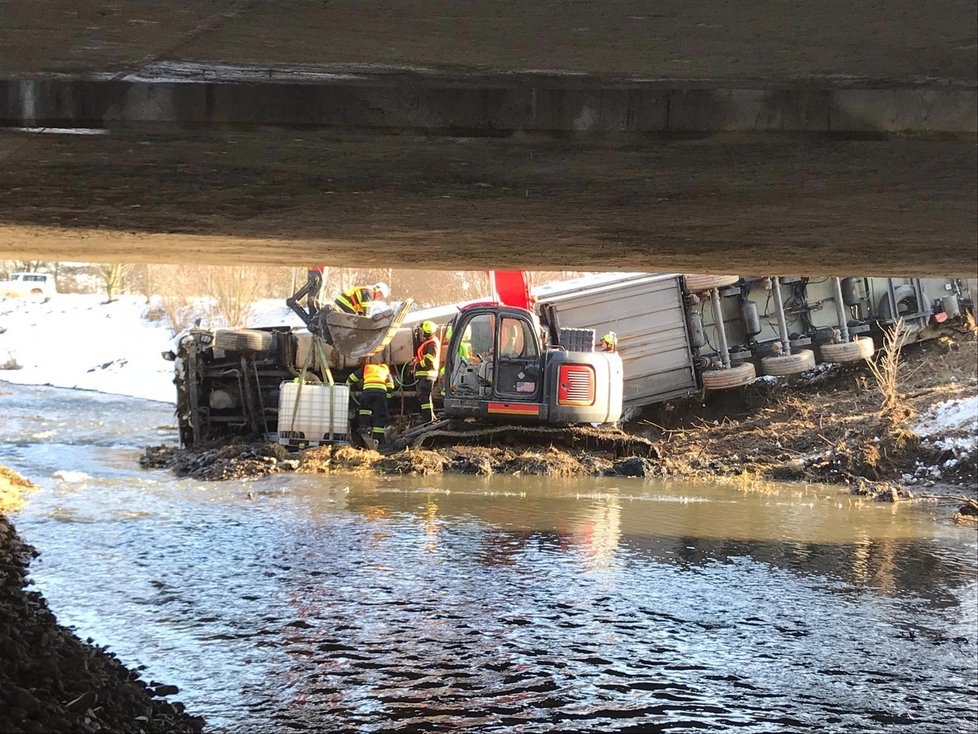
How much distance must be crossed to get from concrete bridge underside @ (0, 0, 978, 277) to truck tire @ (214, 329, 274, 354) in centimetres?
949

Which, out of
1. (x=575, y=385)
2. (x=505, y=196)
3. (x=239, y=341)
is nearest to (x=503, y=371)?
(x=575, y=385)

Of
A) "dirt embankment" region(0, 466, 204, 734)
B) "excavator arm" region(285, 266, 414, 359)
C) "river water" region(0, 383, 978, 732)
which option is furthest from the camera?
"excavator arm" region(285, 266, 414, 359)

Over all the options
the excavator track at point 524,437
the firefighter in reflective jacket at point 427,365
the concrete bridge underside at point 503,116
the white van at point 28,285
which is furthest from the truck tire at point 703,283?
the white van at point 28,285

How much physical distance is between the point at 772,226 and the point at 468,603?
3.54m

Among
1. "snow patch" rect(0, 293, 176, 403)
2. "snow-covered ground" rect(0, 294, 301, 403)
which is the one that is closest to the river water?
"snow-covered ground" rect(0, 294, 301, 403)

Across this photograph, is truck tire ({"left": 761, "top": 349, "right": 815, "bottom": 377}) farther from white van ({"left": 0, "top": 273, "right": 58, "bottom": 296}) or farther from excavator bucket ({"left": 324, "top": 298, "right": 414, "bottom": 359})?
white van ({"left": 0, "top": 273, "right": 58, "bottom": 296})

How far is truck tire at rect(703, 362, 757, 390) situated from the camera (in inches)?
666

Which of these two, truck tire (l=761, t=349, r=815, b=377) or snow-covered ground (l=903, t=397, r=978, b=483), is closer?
snow-covered ground (l=903, t=397, r=978, b=483)

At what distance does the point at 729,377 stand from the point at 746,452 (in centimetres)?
171

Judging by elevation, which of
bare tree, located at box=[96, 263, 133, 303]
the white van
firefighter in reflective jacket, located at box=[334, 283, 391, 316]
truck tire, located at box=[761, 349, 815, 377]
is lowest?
truck tire, located at box=[761, 349, 815, 377]

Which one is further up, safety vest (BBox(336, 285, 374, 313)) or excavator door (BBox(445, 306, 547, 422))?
safety vest (BBox(336, 285, 374, 313))

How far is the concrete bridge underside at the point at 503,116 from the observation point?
285 cm

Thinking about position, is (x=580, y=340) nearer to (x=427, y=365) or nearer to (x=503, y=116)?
(x=427, y=365)

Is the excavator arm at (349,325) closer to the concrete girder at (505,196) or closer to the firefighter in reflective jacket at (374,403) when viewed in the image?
the firefighter in reflective jacket at (374,403)
